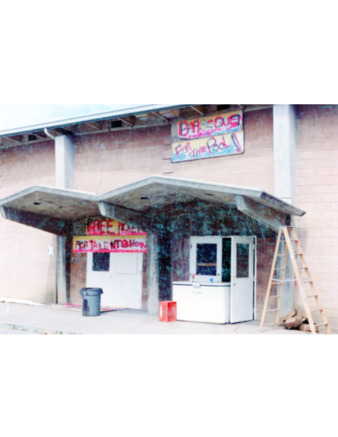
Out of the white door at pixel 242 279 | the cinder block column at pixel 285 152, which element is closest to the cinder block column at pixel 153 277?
the white door at pixel 242 279

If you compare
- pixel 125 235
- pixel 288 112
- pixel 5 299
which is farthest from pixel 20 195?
pixel 288 112

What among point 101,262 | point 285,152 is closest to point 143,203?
point 285,152

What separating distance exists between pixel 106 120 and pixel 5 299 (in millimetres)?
6991

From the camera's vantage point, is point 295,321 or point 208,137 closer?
point 295,321

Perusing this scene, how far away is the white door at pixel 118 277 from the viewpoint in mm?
14883

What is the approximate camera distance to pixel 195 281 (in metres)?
12.6

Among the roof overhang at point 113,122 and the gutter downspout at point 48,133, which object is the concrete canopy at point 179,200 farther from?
the gutter downspout at point 48,133

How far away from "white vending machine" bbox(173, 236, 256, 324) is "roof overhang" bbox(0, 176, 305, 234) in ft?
3.43

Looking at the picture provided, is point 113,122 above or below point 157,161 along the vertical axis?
above

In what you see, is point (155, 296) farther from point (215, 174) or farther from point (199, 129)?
point (199, 129)

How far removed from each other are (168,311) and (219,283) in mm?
1403

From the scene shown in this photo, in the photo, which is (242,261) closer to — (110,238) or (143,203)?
(143,203)

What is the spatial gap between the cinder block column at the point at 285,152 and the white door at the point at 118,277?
488 centimetres

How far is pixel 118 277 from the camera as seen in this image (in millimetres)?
15250
